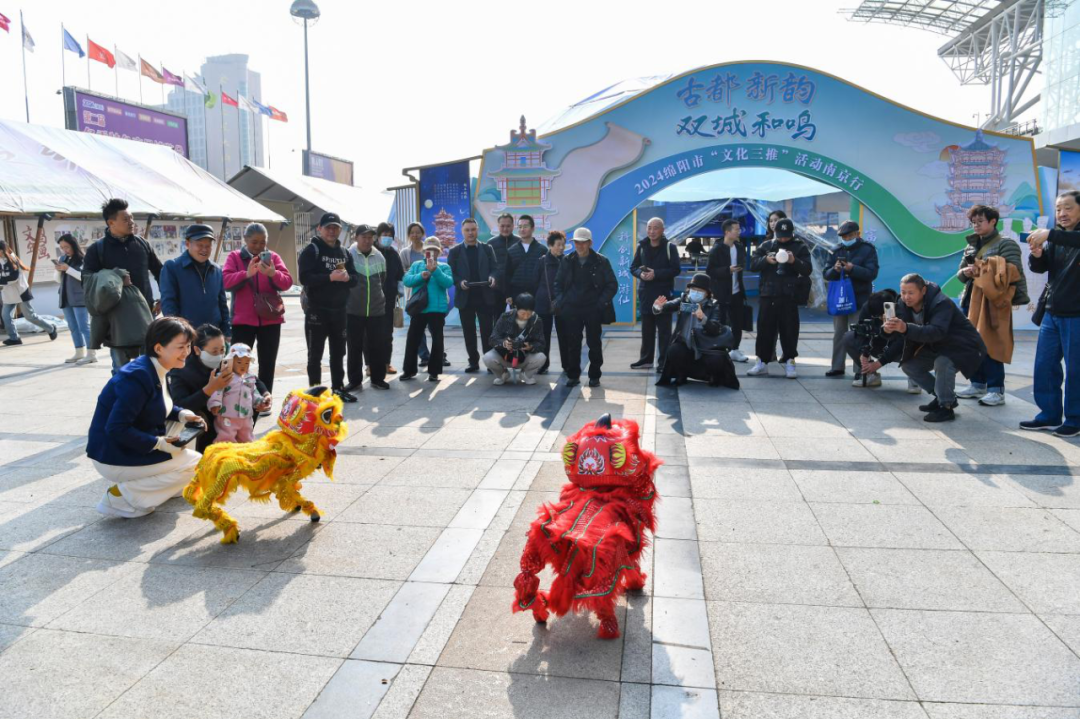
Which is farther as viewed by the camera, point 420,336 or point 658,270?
point 658,270

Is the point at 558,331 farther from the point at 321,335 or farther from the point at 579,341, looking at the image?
the point at 321,335

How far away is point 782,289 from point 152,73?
30.5m

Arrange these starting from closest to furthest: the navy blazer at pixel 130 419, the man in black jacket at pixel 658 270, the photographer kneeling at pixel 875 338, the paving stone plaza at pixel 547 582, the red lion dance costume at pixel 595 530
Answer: the paving stone plaza at pixel 547 582, the red lion dance costume at pixel 595 530, the navy blazer at pixel 130 419, the photographer kneeling at pixel 875 338, the man in black jacket at pixel 658 270

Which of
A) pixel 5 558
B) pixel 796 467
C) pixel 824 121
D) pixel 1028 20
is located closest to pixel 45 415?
pixel 5 558

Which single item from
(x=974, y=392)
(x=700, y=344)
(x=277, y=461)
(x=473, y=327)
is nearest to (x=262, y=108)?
(x=473, y=327)

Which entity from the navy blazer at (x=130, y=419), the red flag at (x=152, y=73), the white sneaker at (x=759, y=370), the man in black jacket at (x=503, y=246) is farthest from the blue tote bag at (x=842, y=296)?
the red flag at (x=152, y=73)

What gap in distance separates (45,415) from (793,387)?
7.43m

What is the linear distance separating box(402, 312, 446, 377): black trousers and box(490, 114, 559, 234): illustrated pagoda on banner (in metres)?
4.52

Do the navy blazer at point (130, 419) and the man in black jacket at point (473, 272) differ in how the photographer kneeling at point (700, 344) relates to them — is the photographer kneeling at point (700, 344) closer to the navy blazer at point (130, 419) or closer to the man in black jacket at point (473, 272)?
the man in black jacket at point (473, 272)

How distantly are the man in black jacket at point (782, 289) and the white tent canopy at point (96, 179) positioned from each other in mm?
12973

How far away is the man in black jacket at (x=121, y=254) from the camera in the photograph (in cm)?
596

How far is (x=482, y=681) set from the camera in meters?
2.78

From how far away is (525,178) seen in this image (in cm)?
1258

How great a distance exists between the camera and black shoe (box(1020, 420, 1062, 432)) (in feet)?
19.9
